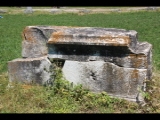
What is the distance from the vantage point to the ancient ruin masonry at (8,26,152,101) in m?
5.55

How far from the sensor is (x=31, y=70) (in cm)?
625

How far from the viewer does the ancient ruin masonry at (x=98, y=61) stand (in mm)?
5555

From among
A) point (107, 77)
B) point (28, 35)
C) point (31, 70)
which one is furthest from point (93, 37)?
point (28, 35)

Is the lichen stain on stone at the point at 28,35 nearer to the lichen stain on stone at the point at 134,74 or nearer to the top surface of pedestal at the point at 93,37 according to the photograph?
the top surface of pedestal at the point at 93,37

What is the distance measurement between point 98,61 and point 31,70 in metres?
1.37

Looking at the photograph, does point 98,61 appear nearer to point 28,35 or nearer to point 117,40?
point 117,40

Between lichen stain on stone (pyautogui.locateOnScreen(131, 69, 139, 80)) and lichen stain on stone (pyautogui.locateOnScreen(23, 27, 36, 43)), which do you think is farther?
lichen stain on stone (pyautogui.locateOnScreen(23, 27, 36, 43))

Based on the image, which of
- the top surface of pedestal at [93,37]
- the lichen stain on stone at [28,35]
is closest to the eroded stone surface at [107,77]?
the top surface of pedestal at [93,37]

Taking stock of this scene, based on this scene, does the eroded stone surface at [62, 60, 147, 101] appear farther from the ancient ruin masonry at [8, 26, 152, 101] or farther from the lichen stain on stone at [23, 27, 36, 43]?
the lichen stain on stone at [23, 27, 36, 43]

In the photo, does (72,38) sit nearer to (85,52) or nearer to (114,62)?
(85,52)

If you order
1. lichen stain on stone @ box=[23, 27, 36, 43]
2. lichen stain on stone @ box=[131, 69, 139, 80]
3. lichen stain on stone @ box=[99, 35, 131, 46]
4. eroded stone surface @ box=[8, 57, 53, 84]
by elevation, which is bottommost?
eroded stone surface @ box=[8, 57, 53, 84]

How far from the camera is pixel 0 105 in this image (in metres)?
5.55

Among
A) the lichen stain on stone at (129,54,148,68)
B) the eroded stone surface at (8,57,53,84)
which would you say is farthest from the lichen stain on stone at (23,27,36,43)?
the lichen stain on stone at (129,54,148,68)
